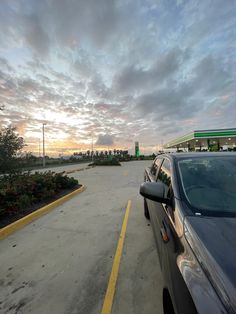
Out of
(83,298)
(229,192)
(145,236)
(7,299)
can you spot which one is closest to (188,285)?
(229,192)

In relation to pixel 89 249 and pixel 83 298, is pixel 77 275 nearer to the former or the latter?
pixel 83 298

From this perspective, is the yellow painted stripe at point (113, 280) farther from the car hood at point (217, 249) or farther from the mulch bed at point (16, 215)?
the mulch bed at point (16, 215)

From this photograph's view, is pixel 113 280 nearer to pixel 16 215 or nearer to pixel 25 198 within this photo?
pixel 16 215

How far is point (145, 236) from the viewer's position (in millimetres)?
3906

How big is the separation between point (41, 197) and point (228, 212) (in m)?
6.19

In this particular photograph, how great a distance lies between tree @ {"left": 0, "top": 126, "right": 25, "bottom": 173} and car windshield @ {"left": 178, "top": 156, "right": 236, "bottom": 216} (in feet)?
20.6

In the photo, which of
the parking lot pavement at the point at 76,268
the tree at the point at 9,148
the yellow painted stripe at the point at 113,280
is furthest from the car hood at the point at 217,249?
the tree at the point at 9,148

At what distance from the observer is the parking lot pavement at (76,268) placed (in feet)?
7.29

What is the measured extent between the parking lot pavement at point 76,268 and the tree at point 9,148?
9.36 ft

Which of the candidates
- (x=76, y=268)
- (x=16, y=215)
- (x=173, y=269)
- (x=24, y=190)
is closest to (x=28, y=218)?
(x=16, y=215)

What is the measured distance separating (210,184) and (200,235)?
961mm

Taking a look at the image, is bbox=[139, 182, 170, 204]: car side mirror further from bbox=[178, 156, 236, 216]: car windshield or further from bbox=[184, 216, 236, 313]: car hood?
bbox=[184, 216, 236, 313]: car hood

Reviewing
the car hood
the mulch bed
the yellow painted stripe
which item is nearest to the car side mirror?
the car hood

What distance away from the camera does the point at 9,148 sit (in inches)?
263
